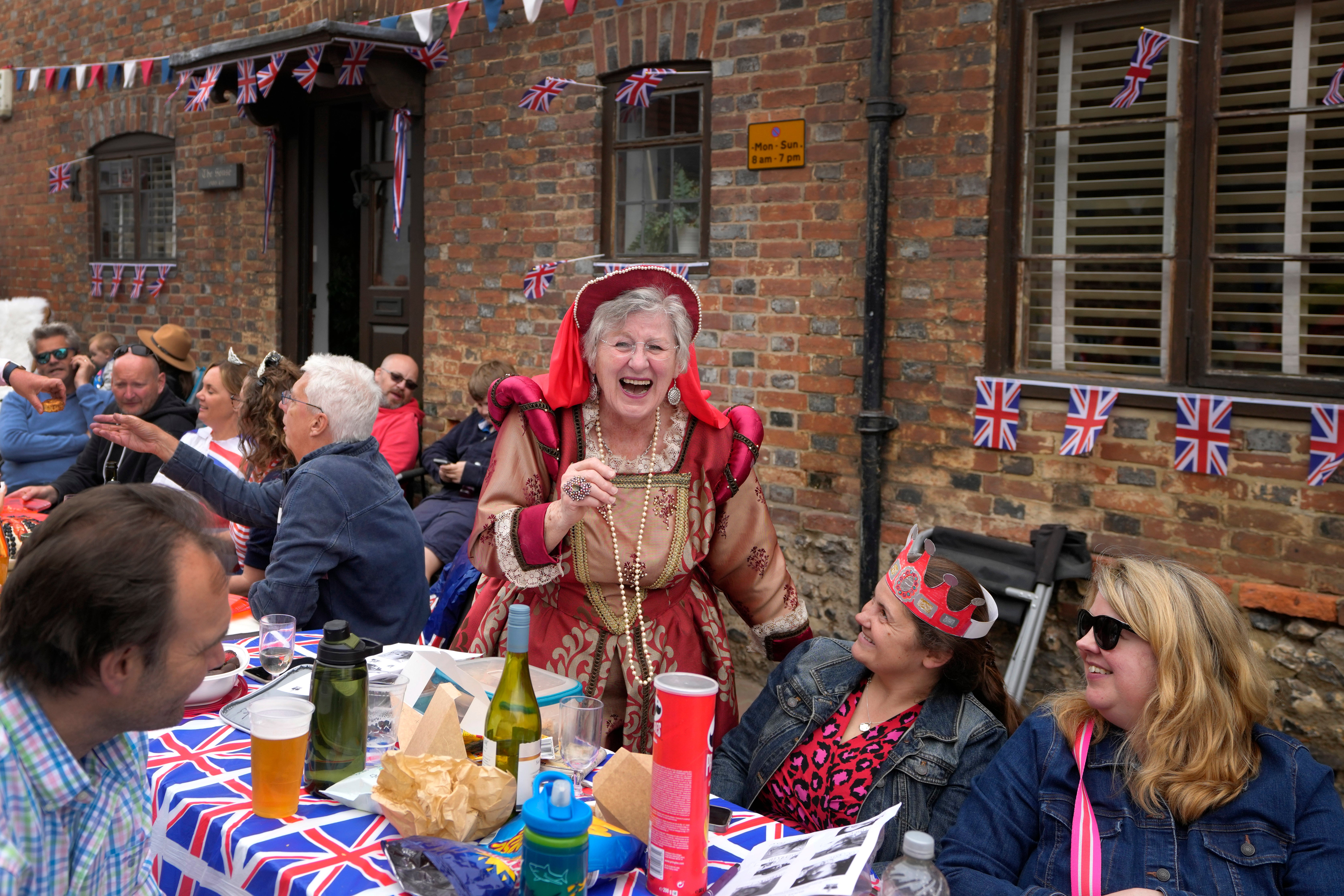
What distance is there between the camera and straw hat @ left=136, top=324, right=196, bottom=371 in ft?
24.6

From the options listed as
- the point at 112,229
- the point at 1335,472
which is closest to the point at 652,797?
the point at 1335,472

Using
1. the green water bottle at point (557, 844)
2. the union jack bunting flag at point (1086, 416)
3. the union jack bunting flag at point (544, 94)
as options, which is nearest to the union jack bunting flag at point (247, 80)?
the union jack bunting flag at point (544, 94)

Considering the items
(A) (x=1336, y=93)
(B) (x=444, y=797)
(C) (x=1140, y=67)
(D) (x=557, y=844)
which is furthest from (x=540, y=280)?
(D) (x=557, y=844)

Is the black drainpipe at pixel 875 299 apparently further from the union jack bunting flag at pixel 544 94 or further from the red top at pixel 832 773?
the red top at pixel 832 773

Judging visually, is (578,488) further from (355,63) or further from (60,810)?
(355,63)

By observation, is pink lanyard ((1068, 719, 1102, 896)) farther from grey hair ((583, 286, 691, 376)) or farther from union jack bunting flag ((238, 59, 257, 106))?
union jack bunting flag ((238, 59, 257, 106))

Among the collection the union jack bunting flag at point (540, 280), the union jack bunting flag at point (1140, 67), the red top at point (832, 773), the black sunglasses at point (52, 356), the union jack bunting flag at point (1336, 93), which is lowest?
the red top at point (832, 773)

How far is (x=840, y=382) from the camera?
16.7ft

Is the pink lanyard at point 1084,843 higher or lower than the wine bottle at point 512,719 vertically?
lower

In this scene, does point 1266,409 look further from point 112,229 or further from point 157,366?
point 112,229

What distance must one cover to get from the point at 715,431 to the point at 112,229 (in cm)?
861

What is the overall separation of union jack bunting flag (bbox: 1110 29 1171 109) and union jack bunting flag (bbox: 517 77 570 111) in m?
2.90

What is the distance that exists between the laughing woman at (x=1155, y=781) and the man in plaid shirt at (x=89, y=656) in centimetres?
148

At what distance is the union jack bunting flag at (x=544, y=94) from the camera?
19.9 feet
